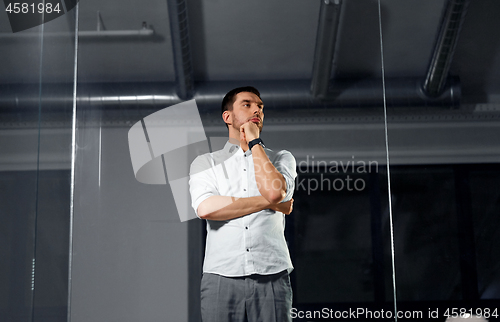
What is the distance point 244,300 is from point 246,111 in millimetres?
793

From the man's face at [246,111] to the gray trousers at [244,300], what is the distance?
66cm

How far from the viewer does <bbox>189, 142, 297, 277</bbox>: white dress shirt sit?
1.71m

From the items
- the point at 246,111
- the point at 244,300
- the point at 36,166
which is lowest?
the point at 244,300

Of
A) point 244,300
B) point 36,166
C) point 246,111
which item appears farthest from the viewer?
point 36,166

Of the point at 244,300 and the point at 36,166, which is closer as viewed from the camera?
the point at 244,300

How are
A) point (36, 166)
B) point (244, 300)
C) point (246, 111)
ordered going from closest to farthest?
1. point (244, 300)
2. point (246, 111)
3. point (36, 166)

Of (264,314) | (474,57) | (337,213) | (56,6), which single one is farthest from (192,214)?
(474,57)

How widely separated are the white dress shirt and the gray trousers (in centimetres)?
3

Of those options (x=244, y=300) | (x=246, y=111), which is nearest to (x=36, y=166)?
(x=246, y=111)

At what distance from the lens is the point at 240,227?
1773 mm

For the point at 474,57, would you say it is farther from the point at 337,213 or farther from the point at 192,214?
the point at 192,214

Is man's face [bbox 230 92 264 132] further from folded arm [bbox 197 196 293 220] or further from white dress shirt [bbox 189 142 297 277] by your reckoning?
folded arm [bbox 197 196 293 220]

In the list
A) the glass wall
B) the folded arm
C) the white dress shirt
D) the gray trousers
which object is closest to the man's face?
the white dress shirt

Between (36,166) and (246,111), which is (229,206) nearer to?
(246,111)
